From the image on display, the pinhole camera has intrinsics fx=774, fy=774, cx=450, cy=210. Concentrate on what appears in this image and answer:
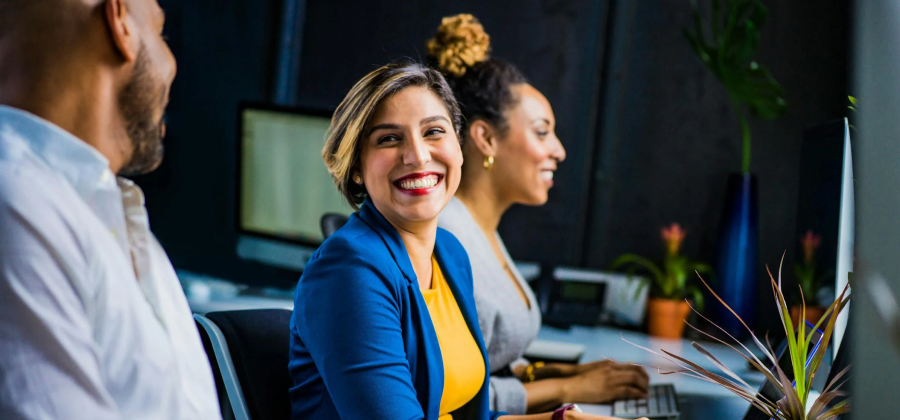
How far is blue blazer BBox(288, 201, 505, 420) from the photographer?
1.06 meters

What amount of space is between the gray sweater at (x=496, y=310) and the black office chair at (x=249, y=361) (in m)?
0.50

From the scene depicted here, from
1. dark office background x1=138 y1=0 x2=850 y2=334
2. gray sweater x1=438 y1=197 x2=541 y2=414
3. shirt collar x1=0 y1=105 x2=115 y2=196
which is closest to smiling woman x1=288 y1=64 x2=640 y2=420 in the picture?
gray sweater x1=438 y1=197 x2=541 y2=414

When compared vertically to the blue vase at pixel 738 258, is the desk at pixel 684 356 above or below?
below

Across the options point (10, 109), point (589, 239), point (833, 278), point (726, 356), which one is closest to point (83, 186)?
point (10, 109)

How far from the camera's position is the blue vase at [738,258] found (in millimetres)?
2387

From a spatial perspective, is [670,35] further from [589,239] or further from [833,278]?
[833,278]

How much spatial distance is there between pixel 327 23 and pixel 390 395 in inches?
87.5

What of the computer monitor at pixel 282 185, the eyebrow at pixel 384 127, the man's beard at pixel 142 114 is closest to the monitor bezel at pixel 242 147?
the computer monitor at pixel 282 185

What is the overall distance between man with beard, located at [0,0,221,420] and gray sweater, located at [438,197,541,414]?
963mm

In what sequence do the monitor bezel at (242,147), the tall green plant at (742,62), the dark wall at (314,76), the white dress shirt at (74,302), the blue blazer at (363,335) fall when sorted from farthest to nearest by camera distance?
the dark wall at (314,76)
the monitor bezel at (242,147)
the tall green plant at (742,62)
the blue blazer at (363,335)
the white dress shirt at (74,302)

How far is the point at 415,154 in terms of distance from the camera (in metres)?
1.25

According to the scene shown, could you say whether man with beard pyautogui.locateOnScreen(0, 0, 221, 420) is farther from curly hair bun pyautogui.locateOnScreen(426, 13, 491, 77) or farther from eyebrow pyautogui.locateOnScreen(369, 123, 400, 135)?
curly hair bun pyautogui.locateOnScreen(426, 13, 491, 77)

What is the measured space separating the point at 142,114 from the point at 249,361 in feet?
1.92

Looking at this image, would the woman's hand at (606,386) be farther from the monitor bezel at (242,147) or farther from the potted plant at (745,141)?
the monitor bezel at (242,147)
